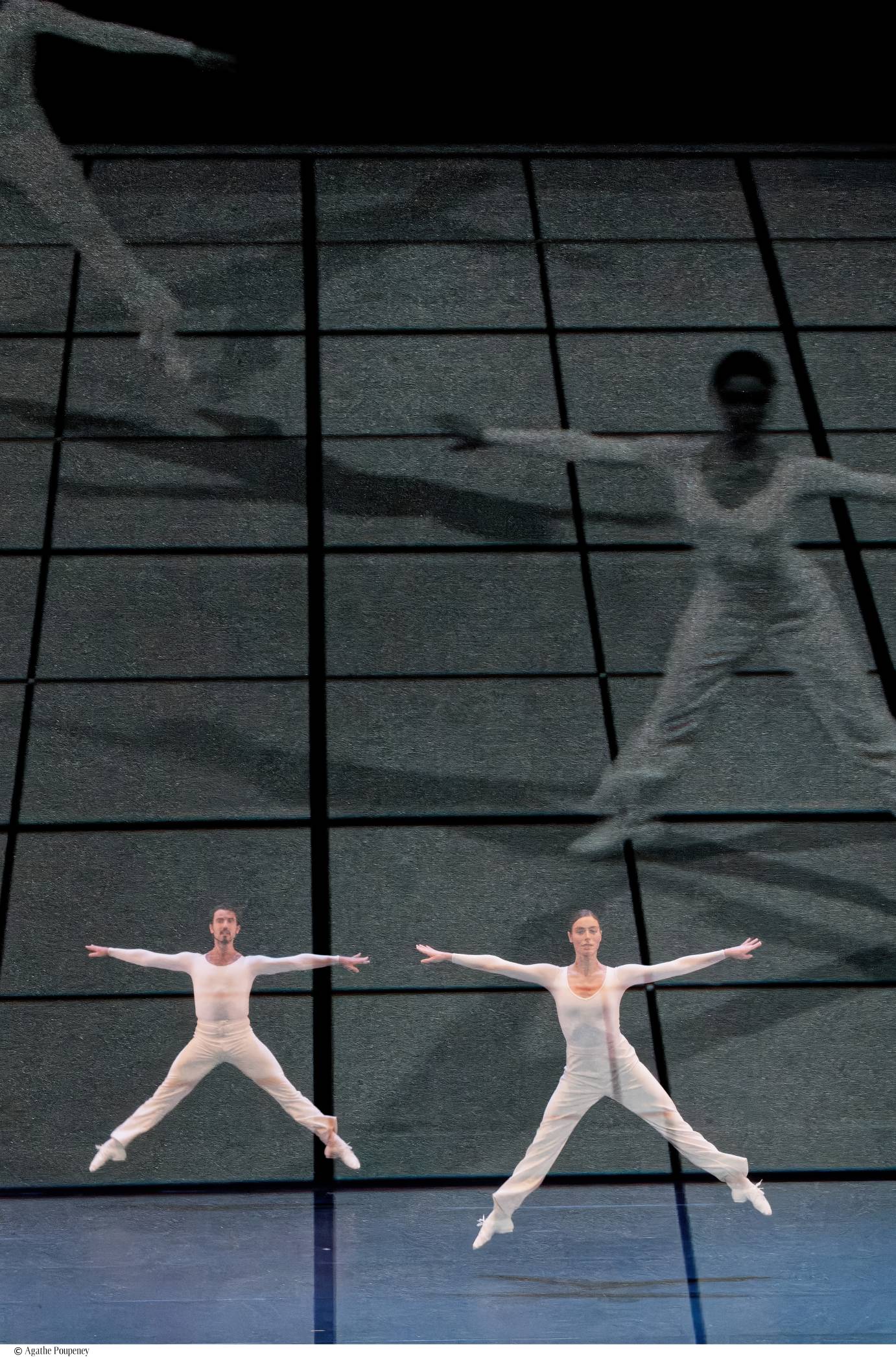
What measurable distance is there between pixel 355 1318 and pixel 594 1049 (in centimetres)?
94

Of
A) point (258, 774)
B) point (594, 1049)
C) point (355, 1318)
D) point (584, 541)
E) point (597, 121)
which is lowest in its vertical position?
point (355, 1318)

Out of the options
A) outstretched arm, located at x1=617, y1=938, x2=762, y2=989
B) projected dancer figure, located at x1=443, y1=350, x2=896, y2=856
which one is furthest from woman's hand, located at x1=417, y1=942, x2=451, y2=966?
projected dancer figure, located at x1=443, y1=350, x2=896, y2=856

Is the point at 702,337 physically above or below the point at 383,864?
above

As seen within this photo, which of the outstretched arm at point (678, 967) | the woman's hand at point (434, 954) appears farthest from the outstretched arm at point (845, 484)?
the woman's hand at point (434, 954)

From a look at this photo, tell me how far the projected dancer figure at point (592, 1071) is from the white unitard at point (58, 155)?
9.74 ft

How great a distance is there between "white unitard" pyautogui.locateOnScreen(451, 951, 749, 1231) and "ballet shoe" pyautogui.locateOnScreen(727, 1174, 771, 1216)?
21 millimetres

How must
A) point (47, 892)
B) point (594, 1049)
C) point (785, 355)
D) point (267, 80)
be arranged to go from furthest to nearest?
point (267, 80) < point (785, 355) < point (47, 892) < point (594, 1049)

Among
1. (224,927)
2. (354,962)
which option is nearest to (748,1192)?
(354,962)

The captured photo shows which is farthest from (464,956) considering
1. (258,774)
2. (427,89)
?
(427,89)

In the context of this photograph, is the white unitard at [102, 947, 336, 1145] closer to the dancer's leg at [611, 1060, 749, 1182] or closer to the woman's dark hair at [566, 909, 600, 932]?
the woman's dark hair at [566, 909, 600, 932]

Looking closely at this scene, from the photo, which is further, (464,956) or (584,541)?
(584,541)

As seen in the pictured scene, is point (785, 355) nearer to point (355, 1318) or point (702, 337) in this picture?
point (702, 337)

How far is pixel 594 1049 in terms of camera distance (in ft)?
13.1

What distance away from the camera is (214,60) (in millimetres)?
5824
